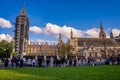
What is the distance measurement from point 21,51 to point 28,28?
1007 inches

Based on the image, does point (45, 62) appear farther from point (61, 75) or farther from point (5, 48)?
point (5, 48)

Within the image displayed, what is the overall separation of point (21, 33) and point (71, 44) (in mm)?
47337

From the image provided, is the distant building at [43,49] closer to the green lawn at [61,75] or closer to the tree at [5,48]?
the tree at [5,48]

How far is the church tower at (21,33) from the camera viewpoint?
156 meters

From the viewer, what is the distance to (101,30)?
642 feet

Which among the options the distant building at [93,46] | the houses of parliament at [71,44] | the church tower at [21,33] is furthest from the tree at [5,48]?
the distant building at [93,46]

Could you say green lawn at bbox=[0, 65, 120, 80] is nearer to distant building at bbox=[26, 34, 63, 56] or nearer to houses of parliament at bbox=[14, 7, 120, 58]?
houses of parliament at bbox=[14, 7, 120, 58]

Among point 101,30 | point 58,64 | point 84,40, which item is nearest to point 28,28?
point 84,40

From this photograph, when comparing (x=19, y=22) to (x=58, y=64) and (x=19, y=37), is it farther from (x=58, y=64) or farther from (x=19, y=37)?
(x=58, y=64)

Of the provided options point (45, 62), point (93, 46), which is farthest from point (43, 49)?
point (45, 62)

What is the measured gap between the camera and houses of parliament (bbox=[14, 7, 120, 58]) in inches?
6230

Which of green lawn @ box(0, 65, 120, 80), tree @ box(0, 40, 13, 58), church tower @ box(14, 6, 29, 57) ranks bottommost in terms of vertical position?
green lawn @ box(0, 65, 120, 80)

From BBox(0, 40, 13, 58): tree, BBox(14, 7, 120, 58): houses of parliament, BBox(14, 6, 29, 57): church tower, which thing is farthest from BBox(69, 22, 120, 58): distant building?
BBox(0, 40, 13, 58): tree

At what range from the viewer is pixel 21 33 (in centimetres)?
16000
